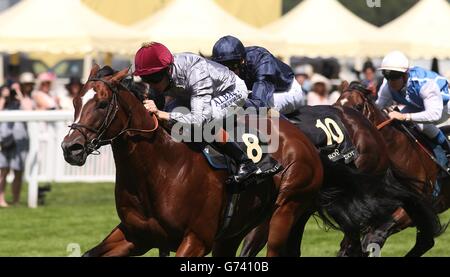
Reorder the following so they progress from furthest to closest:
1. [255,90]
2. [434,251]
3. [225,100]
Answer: [434,251]
[255,90]
[225,100]

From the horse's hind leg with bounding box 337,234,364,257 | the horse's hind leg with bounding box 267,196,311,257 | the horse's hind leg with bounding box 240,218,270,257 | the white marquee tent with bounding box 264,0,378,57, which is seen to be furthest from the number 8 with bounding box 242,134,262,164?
the white marquee tent with bounding box 264,0,378,57

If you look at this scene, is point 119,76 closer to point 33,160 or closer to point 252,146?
point 252,146

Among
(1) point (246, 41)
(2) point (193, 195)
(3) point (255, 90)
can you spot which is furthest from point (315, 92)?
(2) point (193, 195)

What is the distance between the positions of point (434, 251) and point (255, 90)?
10.3 feet

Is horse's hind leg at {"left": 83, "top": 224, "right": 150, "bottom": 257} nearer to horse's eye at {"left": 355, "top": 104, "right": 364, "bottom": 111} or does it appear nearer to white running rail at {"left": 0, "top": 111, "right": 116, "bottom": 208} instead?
horse's eye at {"left": 355, "top": 104, "right": 364, "bottom": 111}

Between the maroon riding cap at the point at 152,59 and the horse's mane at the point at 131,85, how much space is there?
0.40 ft

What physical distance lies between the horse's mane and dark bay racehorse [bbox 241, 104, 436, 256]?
62.3 inches

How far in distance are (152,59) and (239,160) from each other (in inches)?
33.3

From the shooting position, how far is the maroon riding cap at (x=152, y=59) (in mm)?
6160

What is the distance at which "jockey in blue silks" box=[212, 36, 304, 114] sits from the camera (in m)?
7.12

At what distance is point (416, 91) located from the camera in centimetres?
896

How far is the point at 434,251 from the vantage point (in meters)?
9.70
